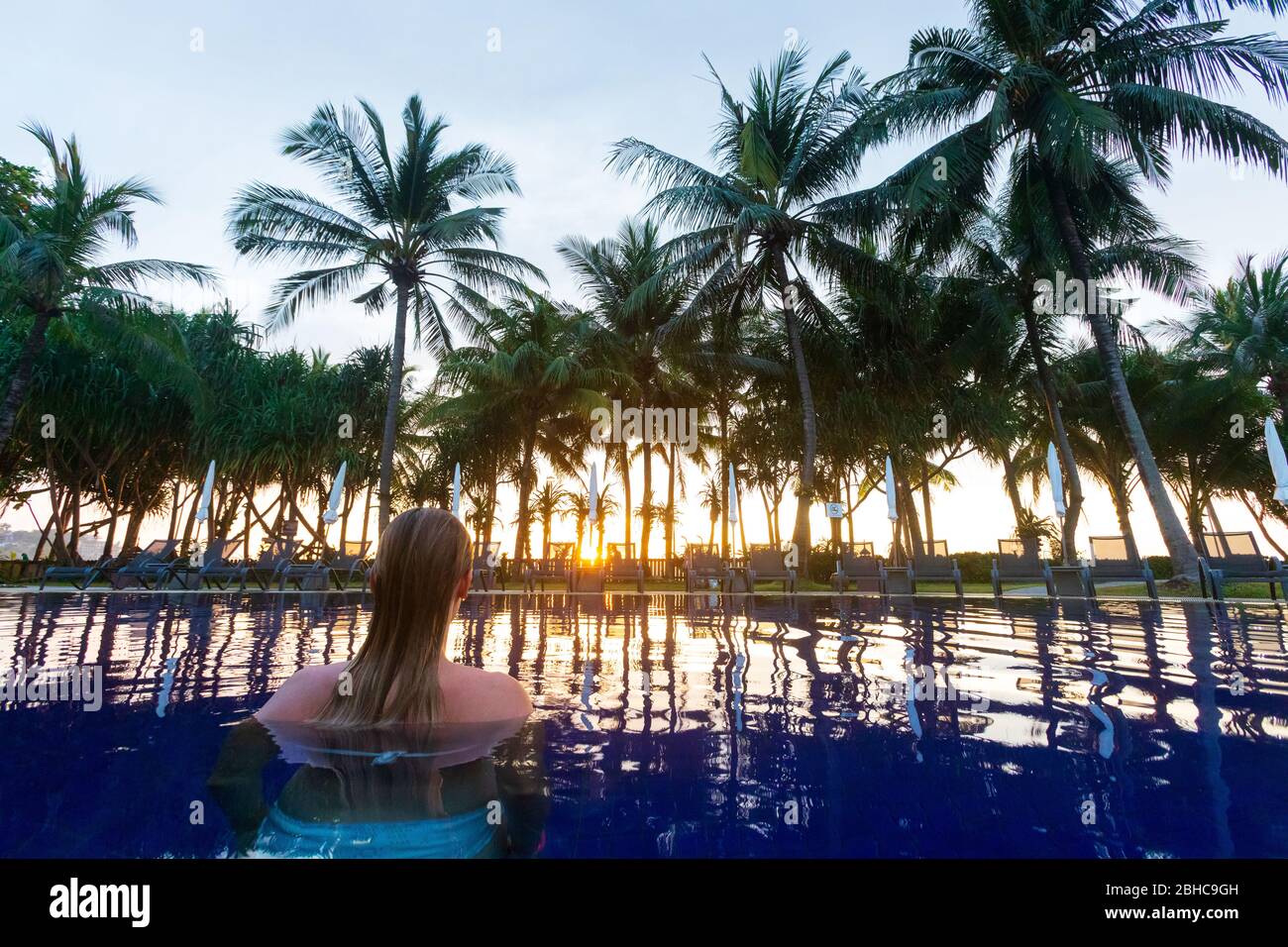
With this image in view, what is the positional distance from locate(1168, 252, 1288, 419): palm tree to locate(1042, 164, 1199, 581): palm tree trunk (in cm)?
1211

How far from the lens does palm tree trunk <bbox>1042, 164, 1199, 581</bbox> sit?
13.7 m

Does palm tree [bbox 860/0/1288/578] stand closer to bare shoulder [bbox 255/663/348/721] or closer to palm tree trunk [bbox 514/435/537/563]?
palm tree trunk [bbox 514/435/537/563]

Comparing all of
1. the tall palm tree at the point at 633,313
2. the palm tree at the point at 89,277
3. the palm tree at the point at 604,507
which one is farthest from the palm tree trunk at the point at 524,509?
the palm tree at the point at 89,277

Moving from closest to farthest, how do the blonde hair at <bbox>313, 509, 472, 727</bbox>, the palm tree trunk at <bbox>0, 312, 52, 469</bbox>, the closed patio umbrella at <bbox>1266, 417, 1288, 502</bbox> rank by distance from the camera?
the blonde hair at <bbox>313, 509, 472, 727</bbox> < the closed patio umbrella at <bbox>1266, 417, 1288, 502</bbox> < the palm tree trunk at <bbox>0, 312, 52, 469</bbox>

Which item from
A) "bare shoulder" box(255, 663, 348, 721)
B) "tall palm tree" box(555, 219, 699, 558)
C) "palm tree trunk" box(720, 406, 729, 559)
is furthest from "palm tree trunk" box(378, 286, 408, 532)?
"bare shoulder" box(255, 663, 348, 721)

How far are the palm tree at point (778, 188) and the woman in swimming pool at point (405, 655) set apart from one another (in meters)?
16.2

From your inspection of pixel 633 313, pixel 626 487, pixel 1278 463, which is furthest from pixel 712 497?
pixel 1278 463

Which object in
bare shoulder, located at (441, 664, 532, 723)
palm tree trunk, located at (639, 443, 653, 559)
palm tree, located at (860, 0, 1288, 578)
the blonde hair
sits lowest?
bare shoulder, located at (441, 664, 532, 723)

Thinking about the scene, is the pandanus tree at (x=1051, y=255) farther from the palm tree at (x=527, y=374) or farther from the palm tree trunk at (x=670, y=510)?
the palm tree at (x=527, y=374)

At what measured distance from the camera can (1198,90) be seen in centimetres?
1477
